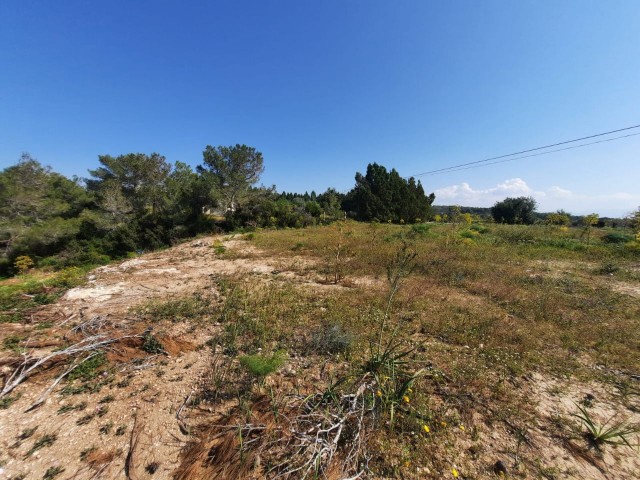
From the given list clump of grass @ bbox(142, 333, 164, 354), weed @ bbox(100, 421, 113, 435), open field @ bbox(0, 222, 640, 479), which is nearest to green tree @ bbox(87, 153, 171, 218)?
open field @ bbox(0, 222, 640, 479)

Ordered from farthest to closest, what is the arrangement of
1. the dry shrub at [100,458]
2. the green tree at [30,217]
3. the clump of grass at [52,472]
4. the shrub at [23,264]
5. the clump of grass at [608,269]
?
the green tree at [30,217] → the shrub at [23,264] → the clump of grass at [608,269] → the dry shrub at [100,458] → the clump of grass at [52,472]

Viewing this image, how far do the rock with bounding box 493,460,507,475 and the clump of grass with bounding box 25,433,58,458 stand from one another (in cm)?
382

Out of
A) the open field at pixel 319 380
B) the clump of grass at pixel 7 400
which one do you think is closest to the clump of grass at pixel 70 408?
the open field at pixel 319 380

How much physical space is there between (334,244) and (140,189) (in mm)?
16654

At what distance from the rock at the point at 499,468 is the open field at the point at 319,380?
0.03m

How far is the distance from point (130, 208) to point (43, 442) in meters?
20.0

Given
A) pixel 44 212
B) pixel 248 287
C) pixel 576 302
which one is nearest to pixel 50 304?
pixel 248 287

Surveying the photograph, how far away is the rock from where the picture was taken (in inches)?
74.5

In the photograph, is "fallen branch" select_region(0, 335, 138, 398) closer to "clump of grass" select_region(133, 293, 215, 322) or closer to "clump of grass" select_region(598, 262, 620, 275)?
"clump of grass" select_region(133, 293, 215, 322)

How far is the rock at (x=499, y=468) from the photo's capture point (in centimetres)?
189

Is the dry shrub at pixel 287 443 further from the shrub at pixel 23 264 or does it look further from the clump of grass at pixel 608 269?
the shrub at pixel 23 264

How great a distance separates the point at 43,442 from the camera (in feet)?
6.79

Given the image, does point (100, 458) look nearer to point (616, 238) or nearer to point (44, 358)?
point (44, 358)

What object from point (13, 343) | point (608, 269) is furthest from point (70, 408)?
point (608, 269)
